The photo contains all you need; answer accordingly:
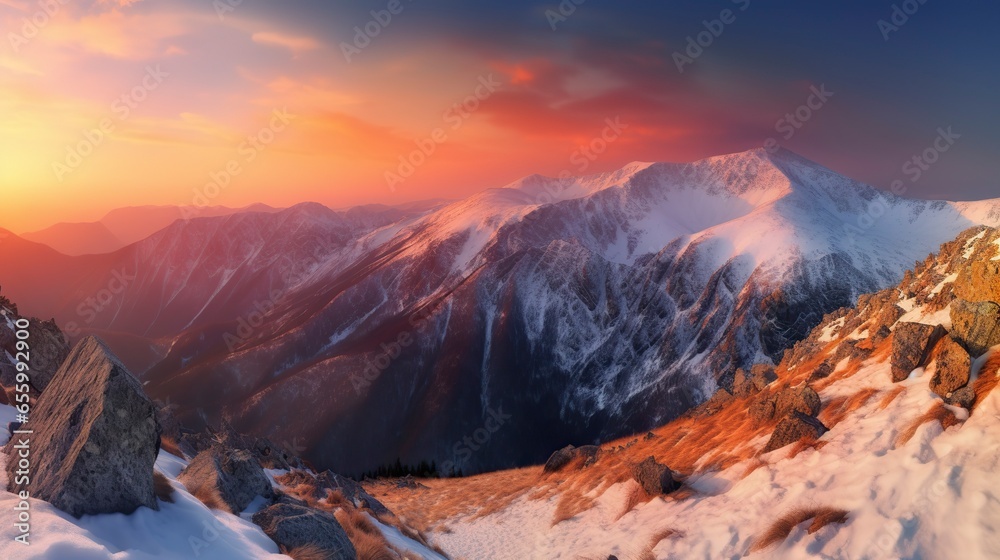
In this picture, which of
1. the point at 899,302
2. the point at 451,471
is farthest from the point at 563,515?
the point at 451,471

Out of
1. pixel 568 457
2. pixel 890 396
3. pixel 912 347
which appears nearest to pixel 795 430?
pixel 890 396

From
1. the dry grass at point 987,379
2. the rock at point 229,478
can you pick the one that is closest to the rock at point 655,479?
the dry grass at point 987,379

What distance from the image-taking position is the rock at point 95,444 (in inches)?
322

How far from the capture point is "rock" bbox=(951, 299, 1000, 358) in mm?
17719

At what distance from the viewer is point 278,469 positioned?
35156 mm

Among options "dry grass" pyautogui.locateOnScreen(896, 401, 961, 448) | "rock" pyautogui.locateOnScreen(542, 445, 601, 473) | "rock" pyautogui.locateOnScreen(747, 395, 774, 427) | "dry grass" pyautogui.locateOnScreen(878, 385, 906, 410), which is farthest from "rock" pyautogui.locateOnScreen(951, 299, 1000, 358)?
"rock" pyautogui.locateOnScreen(542, 445, 601, 473)

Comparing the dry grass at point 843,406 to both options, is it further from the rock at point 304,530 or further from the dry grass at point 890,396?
the rock at point 304,530

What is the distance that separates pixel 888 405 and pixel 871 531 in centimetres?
807

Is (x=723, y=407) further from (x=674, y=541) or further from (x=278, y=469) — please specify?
(x=278, y=469)

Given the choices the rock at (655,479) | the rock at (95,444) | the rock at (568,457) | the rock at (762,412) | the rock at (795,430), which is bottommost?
the rock at (568,457)

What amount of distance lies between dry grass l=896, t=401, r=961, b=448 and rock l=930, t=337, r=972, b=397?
953 millimetres

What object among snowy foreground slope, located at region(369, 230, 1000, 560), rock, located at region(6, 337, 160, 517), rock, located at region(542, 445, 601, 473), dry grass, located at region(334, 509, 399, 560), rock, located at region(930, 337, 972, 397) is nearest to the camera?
rock, located at region(6, 337, 160, 517)

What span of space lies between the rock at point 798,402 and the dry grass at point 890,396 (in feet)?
10.6

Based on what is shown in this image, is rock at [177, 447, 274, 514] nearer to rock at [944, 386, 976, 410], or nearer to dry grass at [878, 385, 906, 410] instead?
rock at [944, 386, 976, 410]
